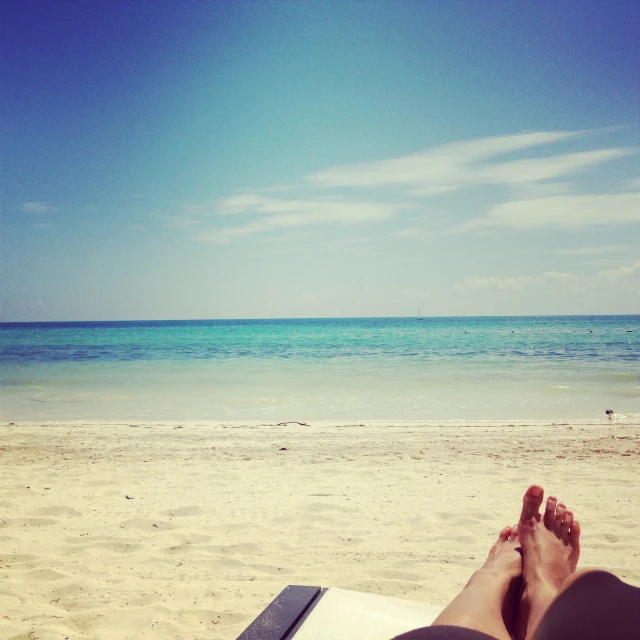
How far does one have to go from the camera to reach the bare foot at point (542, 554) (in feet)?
5.97

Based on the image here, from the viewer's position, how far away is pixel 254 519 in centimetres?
352

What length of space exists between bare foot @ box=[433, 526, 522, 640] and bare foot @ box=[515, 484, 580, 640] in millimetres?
37

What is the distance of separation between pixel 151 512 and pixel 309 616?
2.24 metres

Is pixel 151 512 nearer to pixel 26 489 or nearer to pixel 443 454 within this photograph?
pixel 26 489

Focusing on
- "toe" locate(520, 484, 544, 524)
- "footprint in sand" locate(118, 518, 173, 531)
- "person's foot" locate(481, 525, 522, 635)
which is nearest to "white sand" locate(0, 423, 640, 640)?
"footprint in sand" locate(118, 518, 173, 531)

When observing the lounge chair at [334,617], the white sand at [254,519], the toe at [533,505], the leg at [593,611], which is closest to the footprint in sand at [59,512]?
the white sand at [254,519]

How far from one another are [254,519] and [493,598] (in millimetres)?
2040

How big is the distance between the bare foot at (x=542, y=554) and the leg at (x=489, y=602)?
4cm

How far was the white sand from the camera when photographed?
8.21 ft

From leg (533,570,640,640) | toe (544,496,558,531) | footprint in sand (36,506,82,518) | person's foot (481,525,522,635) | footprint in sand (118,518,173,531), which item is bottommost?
footprint in sand (36,506,82,518)

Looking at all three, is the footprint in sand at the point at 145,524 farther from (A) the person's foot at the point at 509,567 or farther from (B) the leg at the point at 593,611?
(B) the leg at the point at 593,611

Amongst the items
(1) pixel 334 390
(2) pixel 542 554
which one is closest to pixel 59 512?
(2) pixel 542 554

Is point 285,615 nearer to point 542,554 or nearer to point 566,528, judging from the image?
point 542,554

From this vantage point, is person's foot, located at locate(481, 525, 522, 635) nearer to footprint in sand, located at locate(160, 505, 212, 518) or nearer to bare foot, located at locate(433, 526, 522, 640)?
bare foot, located at locate(433, 526, 522, 640)
